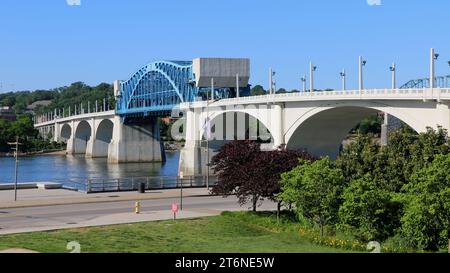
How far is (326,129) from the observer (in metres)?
77.1

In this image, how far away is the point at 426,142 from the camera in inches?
1320

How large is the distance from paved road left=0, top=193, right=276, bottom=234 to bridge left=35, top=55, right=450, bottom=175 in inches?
685

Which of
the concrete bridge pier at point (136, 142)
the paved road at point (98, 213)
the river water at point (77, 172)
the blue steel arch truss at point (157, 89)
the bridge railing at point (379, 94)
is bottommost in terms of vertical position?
the river water at point (77, 172)

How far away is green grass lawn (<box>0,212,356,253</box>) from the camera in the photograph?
2200 cm

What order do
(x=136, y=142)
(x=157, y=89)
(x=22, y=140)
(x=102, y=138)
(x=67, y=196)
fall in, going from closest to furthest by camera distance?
(x=67, y=196), (x=136, y=142), (x=157, y=89), (x=102, y=138), (x=22, y=140)

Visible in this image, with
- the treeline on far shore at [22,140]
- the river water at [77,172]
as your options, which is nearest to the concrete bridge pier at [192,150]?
the river water at [77,172]

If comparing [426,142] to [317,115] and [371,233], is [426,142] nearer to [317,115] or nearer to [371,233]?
[371,233]

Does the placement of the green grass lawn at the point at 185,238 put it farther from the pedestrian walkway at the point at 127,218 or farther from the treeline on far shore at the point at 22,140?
the treeline on far shore at the point at 22,140

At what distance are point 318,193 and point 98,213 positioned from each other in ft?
45.9

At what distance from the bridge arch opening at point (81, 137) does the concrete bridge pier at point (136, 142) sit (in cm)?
3582

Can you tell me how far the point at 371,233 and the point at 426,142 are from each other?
9257mm

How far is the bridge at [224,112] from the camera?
2162 inches

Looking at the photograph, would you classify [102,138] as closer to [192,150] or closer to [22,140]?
[22,140]

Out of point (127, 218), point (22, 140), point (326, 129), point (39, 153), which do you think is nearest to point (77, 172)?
point (326, 129)
